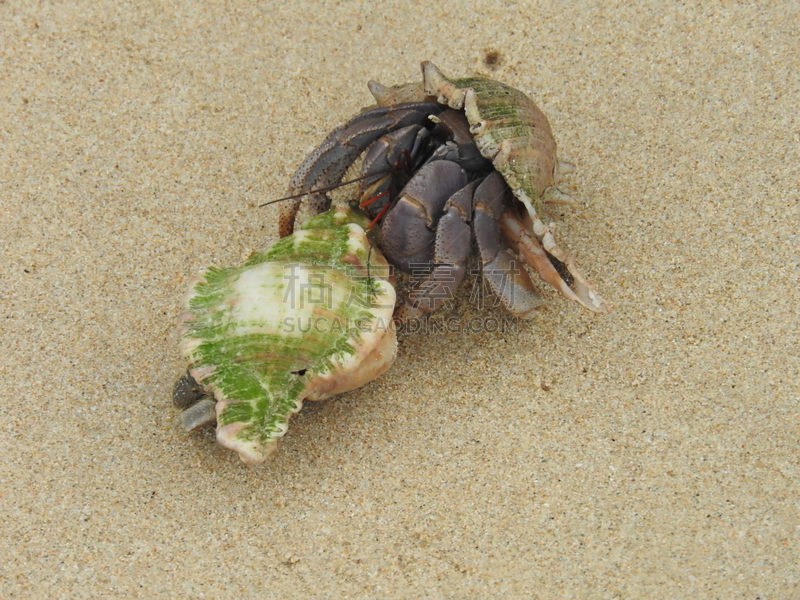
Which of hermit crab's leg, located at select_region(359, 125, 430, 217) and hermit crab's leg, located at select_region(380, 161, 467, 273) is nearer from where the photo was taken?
hermit crab's leg, located at select_region(380, 161, 467, 273)

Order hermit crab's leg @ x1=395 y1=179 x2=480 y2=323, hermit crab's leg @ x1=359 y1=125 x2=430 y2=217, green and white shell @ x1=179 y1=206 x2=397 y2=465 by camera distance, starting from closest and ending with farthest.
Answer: green and white shell @ x1=179 y1=206 x2=397 y2=465, hermit crab's leg @ x1=395 y1=179 x2=480 y2=323, hermit crab's leg @ x1=359 y1=125 x2=430 y2=217

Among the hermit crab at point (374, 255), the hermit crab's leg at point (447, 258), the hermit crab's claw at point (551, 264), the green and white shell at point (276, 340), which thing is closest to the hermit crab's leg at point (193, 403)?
the hermit crab at point (374, 255)

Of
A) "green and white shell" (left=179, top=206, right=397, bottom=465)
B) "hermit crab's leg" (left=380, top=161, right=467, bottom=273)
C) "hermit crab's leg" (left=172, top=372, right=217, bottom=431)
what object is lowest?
"hermit crab's leg" (left=172, top=372, right=217, bottom=431)

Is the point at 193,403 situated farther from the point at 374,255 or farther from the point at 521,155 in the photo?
the point at 521,155

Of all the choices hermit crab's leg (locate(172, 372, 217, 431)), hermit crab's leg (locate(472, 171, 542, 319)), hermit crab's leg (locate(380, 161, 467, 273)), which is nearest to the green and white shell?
hermit crab's leg (locate(172, 372, 217, 431))

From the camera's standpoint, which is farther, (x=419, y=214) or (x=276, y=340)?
(x=419, y=214)

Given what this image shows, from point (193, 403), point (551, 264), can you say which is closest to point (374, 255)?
point (551, 264)

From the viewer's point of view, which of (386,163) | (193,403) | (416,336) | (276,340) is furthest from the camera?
(416,336)

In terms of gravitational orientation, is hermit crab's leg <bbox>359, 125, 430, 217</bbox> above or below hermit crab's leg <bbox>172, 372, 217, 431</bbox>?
above

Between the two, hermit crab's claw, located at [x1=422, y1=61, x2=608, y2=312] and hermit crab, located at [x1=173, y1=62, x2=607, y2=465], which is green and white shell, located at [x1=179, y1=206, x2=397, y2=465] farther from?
hermit crab's claw, located at [x1=422, y1=61, x2=608, y2=312]
